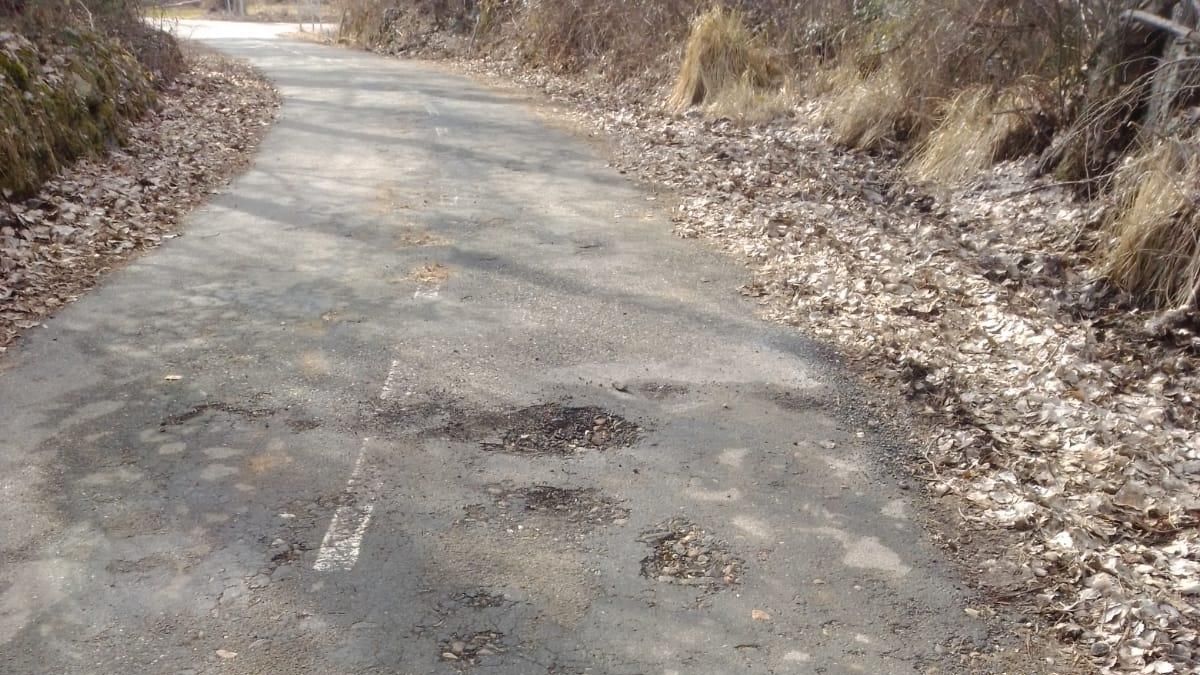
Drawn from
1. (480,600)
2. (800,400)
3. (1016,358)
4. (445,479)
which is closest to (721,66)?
(1016,358)

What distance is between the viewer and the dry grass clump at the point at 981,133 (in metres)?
11.4

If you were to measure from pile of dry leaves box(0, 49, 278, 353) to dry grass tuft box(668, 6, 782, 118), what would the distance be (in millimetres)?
6717

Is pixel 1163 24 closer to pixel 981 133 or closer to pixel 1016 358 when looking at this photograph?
pixel 981 133

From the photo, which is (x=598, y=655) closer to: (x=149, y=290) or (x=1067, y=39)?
(x=149, y=290)

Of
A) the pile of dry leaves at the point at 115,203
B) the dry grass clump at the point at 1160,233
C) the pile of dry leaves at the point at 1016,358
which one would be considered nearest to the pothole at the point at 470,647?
the pile of dry leaves at the point at 1016,358

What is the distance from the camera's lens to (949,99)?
1291 centimetres

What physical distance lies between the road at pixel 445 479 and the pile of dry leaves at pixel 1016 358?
459 mm

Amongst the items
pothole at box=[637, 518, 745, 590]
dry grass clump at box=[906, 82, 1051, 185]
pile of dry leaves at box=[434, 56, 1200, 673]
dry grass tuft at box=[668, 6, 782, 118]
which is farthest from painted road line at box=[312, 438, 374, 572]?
dry grass tuft at box=[668, 6, 782, 118]

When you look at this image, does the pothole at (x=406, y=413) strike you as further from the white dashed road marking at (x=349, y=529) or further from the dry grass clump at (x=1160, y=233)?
the dry grass clump at (x=1160, y=233)

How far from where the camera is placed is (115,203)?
34.8ft

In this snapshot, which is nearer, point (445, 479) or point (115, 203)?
point (445, 479)

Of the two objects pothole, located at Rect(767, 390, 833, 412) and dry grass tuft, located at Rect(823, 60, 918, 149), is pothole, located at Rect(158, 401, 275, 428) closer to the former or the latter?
pothole, located at Rect(767, 390, 833, 412)

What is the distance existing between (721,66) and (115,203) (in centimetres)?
978

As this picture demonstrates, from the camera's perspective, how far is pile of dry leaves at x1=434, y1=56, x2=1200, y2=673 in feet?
16.0
